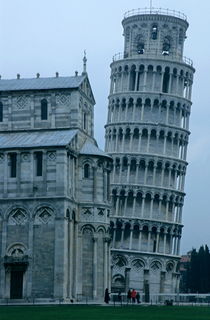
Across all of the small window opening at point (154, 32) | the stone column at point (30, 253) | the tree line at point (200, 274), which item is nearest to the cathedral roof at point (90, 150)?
the stone column at point (30, 253)

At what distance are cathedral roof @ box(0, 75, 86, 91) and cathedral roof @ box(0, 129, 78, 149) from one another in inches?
158

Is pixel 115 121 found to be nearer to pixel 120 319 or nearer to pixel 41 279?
pixel 41 279

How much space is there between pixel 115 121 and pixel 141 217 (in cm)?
1257

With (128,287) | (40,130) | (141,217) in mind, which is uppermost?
(40,130)

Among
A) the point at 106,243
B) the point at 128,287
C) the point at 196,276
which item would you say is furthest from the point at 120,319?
the point at 196,276

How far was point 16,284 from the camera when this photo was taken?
7838cm

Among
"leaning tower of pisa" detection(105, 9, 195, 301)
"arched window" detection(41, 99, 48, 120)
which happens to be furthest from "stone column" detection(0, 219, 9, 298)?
"leaning tower of pisa" detection(105, 9, 195, 301)

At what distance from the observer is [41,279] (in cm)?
7744

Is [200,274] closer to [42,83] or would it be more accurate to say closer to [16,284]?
[42,83]

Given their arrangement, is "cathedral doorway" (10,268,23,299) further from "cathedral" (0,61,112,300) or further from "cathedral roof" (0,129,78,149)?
"cathedral roof" (0,129,78,149)

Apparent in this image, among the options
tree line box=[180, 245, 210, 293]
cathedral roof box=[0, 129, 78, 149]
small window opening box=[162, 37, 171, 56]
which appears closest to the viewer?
cathedral roof box=[0, 129, 78, 149]

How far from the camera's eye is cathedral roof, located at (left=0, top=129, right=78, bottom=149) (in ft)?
261

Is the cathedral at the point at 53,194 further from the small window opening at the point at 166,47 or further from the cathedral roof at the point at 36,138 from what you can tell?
the small window opening at the point at 166,47

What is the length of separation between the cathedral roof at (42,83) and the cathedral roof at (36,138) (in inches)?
158
